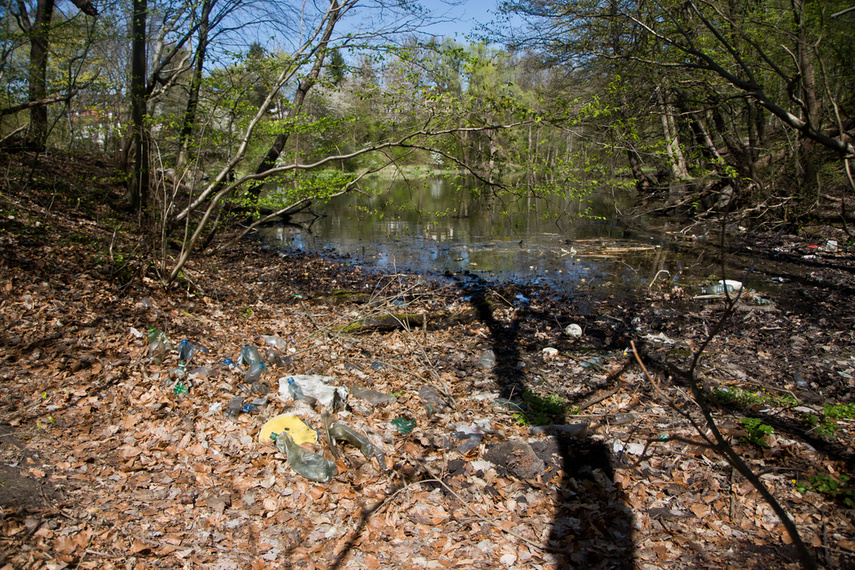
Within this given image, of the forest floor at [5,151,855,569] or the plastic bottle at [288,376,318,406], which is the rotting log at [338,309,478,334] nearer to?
the forest floor at [5,151,855,569]

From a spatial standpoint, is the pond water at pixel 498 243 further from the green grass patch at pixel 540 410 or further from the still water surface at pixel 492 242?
the green grass patch at pixel 540 410

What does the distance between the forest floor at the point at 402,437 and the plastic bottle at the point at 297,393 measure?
66 millimetres

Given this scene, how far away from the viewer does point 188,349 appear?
4539 millimetres

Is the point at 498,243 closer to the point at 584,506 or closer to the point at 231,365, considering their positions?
the point at 231,365

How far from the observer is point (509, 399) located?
451 centimetres

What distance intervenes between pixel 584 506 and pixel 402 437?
138cm

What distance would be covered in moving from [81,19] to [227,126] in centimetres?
424

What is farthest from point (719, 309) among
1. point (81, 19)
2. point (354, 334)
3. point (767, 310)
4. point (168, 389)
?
point (81, 19)

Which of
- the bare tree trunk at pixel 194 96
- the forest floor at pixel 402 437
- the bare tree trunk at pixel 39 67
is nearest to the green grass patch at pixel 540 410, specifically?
the forest floor at pixel 402 437

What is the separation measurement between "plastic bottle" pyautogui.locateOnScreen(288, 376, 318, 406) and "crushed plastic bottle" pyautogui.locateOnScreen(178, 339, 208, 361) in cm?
107

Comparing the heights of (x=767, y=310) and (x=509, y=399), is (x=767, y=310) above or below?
above

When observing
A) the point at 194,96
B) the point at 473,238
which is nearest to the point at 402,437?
the point at 194,96

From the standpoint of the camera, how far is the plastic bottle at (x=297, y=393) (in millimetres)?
3977

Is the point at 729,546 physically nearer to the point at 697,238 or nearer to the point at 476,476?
the point at 476,476
